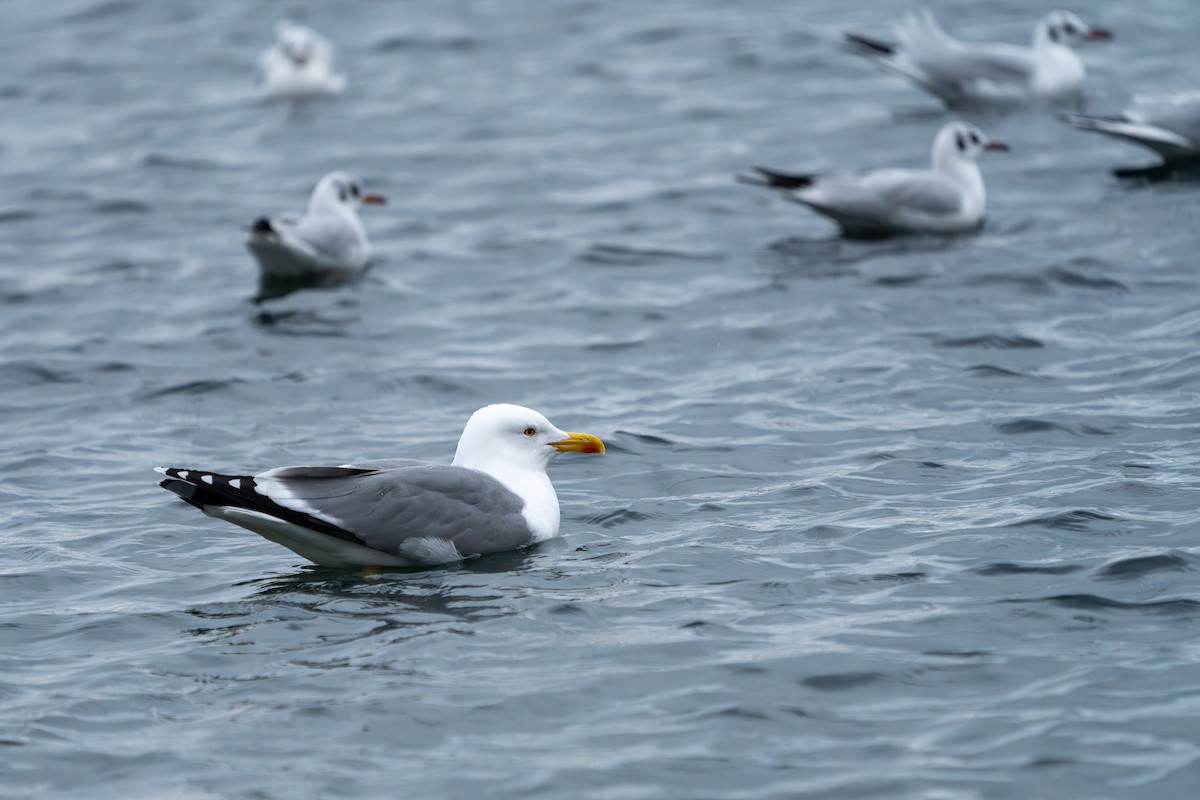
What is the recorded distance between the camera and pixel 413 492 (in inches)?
341

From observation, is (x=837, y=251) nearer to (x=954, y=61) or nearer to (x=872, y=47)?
(x=954, y=61)

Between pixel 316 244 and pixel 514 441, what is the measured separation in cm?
636

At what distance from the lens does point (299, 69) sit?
21.6m

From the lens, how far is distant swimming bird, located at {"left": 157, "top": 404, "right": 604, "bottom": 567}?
327 inches

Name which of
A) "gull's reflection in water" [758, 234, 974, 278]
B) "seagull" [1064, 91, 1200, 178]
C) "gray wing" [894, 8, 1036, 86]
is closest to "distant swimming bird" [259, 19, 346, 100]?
"gray wing" [894, 8, 1036, 86]

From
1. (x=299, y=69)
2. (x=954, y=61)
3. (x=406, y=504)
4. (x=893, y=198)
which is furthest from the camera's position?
(x=299, y=69)

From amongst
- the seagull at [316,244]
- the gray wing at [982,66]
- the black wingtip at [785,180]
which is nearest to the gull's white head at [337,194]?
the seagull at [316,244]

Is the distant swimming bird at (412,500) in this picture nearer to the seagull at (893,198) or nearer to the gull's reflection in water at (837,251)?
the gull's reflection in water at (837,251)

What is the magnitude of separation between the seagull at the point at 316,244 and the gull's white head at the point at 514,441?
227 inches

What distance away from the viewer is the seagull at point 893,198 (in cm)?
1517

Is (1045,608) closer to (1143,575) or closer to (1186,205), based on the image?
(1143,575)

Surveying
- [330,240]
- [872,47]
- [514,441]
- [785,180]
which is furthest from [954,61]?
[514,441]

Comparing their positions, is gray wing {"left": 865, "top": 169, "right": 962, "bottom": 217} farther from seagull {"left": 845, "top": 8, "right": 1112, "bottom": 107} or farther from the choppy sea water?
seagull {"left": 845, "top": 8, "right": 1112, "bottom": 107}

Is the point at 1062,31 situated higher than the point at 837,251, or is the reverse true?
the point at 1062,31
